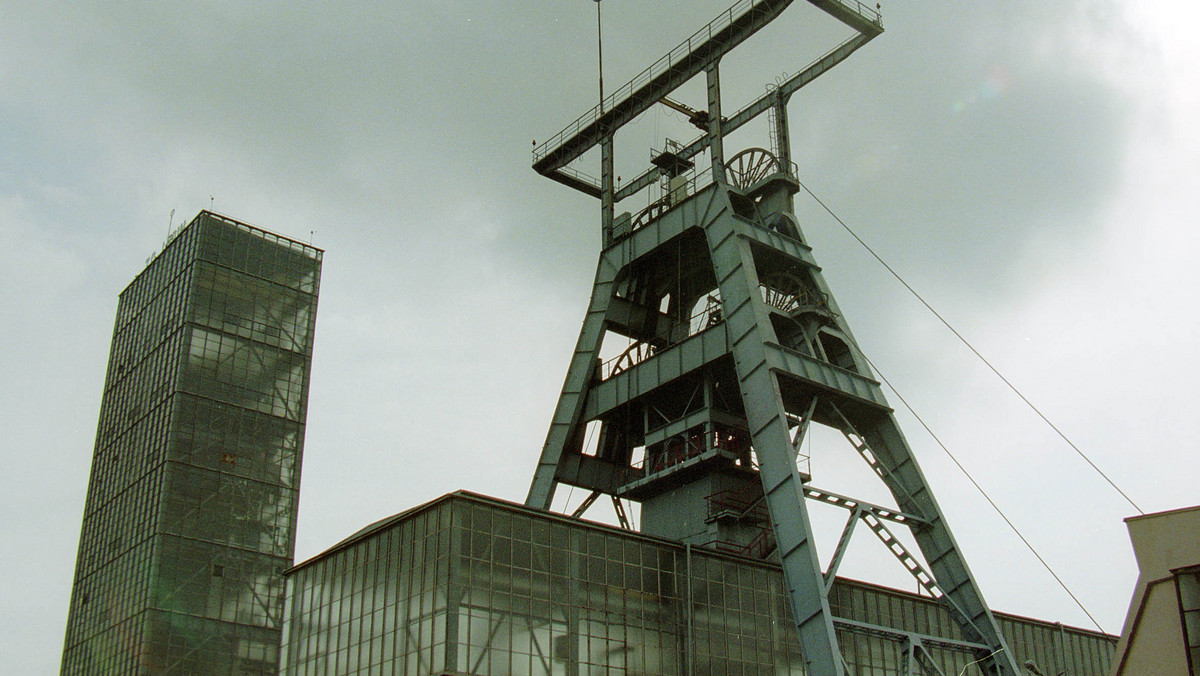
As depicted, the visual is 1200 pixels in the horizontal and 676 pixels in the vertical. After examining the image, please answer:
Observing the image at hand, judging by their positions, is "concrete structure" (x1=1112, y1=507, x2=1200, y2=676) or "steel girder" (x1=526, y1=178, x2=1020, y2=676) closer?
"concrete structure" (x1=1112, y1=507, x2=1200, y2=676)

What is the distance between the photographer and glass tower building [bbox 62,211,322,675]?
95812mm

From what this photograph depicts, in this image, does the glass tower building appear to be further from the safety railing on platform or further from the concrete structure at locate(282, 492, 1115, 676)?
the safety railing on platform

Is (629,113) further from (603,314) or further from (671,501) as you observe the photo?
(671,501)

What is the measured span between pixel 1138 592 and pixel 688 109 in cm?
2658

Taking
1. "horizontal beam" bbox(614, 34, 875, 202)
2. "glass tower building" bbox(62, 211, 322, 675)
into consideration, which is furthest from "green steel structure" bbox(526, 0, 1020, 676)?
"glass tower building" bbox(62, 211, 322, 675)

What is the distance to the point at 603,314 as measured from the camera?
4466 centimetres

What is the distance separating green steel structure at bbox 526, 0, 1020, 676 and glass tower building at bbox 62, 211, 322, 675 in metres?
62.5

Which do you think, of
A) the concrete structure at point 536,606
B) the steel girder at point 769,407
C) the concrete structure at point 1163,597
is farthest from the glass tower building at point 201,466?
the concrete structure at point 1163,597

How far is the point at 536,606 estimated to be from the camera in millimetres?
35531

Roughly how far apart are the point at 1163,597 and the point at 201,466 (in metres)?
86.2

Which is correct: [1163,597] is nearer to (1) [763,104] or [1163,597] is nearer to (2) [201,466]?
(1) [763,104]

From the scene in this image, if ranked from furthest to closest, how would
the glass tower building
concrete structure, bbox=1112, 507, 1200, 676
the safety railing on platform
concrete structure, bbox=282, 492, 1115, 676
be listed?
the glass tower building, the safety railing on platform, concrete structure, bbox=282, 492, 1115, 676, concrete structure, bbox=1112, 507, 1200, 676

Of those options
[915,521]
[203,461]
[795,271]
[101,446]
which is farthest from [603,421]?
[101,446]

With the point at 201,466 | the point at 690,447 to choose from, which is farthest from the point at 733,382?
the point at 201,466
